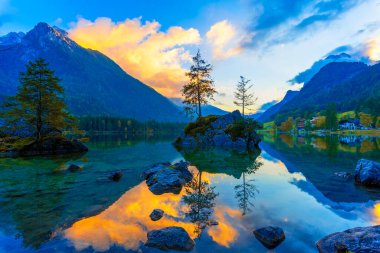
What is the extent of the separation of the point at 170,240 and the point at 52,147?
3183 cm

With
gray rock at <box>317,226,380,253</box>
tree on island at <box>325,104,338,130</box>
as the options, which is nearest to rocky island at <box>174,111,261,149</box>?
gray rock at <box>317,226,380,253</box>

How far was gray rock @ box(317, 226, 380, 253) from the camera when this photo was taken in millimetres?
6028

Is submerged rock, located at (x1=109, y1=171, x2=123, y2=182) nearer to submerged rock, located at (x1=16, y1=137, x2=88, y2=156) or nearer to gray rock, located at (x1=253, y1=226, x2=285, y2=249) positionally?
gray rock, located at (x1=253, y1=226, x2=285, y2=249)

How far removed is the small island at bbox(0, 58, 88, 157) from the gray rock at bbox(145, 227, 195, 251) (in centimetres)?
3070

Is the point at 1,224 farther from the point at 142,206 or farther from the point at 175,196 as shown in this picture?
the point at 175,196

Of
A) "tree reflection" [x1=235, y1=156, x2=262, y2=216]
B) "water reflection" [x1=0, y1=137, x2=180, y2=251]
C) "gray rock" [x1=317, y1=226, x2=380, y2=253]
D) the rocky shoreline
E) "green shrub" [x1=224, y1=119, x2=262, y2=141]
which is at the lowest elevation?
"tree reflection" [x1=235, y1=156, x2=262, y2=216]

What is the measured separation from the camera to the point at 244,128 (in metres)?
47.3

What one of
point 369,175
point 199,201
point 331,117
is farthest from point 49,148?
point 331,117

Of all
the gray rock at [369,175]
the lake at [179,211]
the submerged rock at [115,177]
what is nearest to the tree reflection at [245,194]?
the lake at [179,211]

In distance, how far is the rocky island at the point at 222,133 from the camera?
155ft

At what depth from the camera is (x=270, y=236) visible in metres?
7.32

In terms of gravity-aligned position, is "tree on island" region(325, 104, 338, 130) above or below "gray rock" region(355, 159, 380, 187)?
above

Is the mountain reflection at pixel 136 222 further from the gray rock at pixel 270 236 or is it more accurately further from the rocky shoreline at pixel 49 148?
the rocky shoreline at pixel 49 148

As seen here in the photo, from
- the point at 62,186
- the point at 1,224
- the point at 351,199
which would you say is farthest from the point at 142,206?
the point at 351,199
